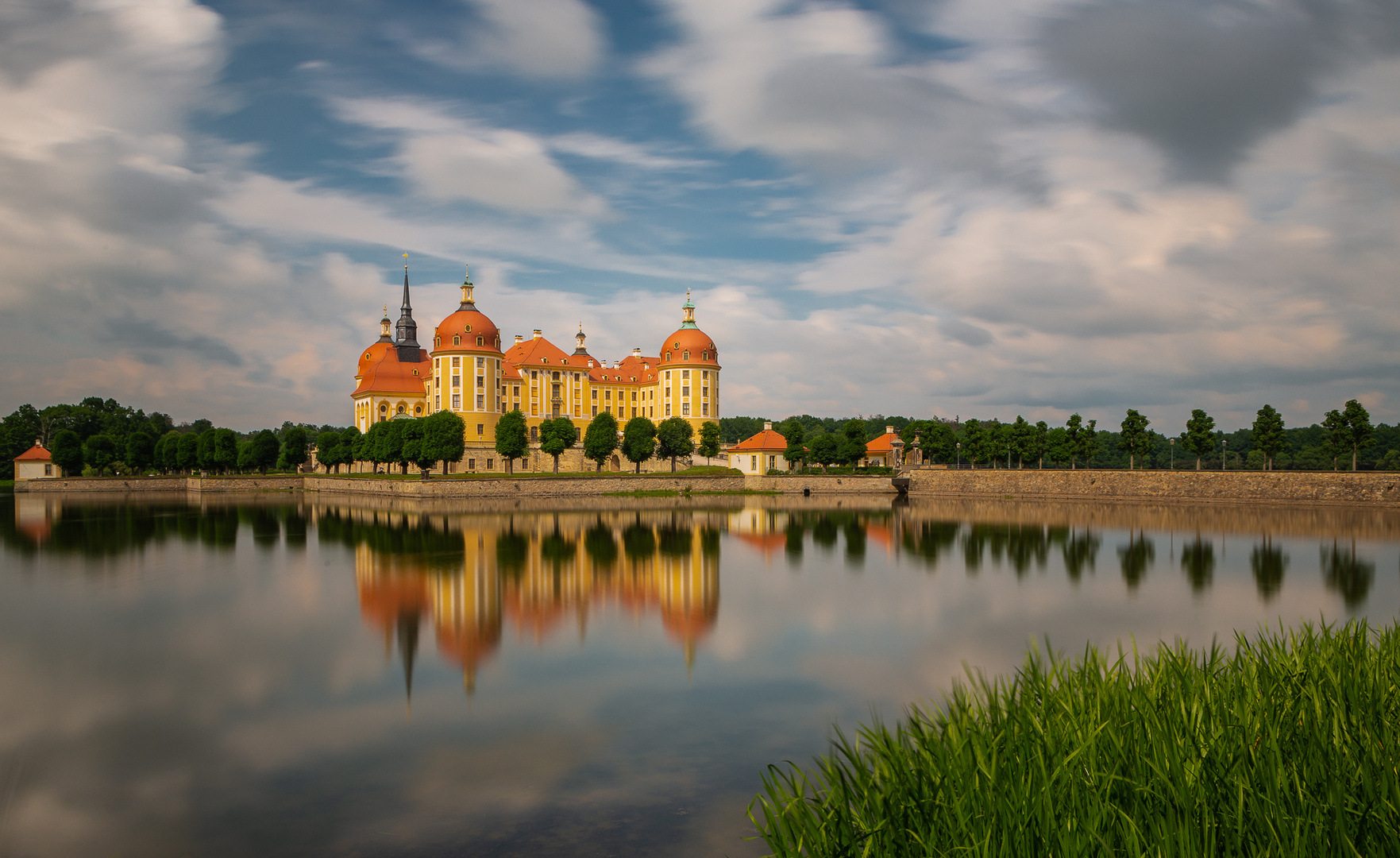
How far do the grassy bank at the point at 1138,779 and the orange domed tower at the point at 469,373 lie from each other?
5411 cm

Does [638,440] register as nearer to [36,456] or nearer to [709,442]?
[709,442]

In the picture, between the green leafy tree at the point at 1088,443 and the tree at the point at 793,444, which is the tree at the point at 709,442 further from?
the green leafy tree at the point at 1088,443

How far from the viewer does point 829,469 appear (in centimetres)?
5703

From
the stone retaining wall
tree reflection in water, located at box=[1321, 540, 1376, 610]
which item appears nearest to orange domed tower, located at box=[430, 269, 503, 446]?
the stone retaining wall

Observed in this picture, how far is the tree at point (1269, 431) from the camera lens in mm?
42875

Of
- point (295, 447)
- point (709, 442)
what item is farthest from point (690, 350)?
point (295, 447)

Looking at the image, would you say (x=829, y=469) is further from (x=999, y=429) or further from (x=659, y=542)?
(x=659, y=542)

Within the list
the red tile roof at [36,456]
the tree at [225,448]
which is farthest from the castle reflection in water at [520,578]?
the red tile roof at [36,456]

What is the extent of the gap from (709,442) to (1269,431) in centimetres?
3483

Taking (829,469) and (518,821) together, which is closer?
(518,821)

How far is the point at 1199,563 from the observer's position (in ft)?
69.0

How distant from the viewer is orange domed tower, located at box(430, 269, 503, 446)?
57156mm

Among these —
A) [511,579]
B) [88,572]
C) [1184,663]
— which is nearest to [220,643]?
[511,579]

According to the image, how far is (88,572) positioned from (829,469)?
44.3 m
